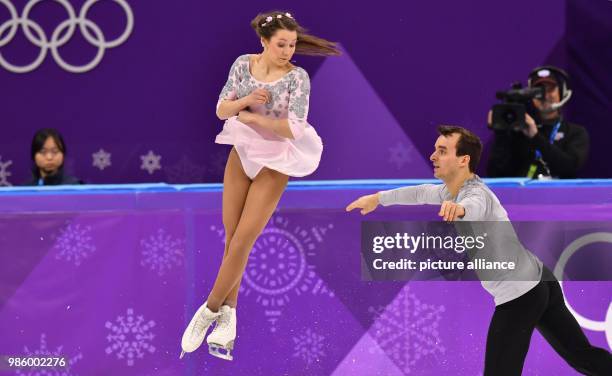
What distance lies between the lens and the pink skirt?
4.71 meters

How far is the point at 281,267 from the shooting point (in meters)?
5.20

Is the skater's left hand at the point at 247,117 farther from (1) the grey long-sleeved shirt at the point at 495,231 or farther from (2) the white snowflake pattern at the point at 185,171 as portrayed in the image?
(2) the white snowflake pattern at the point at 185,171

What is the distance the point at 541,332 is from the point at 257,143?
1651mm

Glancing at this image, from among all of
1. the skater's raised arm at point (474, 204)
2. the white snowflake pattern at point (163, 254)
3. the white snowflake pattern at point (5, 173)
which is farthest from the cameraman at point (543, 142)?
the white snowflake pattern at point (5, 173)

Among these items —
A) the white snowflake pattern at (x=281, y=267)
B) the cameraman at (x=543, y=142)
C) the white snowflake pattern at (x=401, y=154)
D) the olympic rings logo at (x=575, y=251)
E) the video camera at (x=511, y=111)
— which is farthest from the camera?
the white snowflake pattern at (x=401, y=154)

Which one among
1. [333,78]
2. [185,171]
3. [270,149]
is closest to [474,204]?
Answer: [270,149]

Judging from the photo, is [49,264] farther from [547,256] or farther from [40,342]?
[547,256]

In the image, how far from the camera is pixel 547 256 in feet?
16.6

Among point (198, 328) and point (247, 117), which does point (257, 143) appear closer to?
point (247, 117)

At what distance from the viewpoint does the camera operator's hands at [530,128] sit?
6.03 m

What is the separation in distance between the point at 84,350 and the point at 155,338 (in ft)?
1.22

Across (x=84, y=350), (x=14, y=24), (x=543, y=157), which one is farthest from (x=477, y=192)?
(x=14, y=24)

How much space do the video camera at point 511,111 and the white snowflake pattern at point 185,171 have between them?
9.26ft

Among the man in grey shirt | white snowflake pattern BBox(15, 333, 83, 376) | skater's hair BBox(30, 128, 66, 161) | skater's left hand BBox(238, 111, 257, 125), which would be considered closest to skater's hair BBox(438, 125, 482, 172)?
the man in grey shirt
